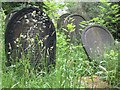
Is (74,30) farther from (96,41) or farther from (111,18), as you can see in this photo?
(111,18)

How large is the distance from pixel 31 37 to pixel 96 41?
0.90 m

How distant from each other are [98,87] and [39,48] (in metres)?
0.71

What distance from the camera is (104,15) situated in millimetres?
4910

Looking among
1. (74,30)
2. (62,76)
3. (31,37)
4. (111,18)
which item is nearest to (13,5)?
(74,30)

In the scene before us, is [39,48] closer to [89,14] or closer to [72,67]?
[72,67]

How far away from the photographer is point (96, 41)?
3416mm

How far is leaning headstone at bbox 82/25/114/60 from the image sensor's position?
303cm

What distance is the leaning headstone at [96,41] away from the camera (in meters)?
3.03

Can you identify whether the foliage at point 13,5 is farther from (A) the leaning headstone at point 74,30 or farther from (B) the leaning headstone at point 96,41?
(B) the leaning headstone at point 96,41

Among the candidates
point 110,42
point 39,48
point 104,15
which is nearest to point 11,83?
point 39,48

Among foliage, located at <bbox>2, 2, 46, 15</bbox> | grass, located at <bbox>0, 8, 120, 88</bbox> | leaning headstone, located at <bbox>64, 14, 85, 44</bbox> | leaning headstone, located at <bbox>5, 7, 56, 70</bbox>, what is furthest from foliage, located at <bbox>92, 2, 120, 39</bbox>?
grass, located at <bbox>0, 8, 120, 88</bbox>

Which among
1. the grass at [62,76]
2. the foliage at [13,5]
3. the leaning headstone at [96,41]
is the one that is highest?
the foliage at [13,5]

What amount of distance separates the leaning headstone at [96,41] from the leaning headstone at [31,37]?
416mm

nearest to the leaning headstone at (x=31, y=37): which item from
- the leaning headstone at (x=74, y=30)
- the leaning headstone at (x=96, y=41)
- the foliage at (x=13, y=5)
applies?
the leaning headstone at (x=96, y=41)
